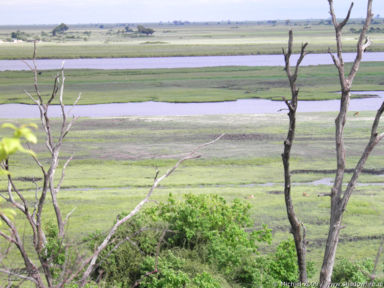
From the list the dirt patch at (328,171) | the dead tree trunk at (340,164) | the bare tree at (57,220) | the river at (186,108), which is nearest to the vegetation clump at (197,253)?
the dead tree trunk at (340,164)

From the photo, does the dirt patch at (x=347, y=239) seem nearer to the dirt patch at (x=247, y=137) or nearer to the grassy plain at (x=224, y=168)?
the grassy plain at (x=224, y=168)

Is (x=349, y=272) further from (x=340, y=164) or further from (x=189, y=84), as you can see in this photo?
(x=189, y=84)

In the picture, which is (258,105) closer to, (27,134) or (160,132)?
(160,132)

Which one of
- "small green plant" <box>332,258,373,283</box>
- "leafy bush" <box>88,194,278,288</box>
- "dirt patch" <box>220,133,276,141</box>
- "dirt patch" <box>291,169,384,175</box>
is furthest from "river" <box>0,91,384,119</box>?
"small green plant" <box>332,258,373,283</box>

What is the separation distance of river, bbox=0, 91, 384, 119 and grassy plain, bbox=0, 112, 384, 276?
118 inches

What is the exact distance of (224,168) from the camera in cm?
2166

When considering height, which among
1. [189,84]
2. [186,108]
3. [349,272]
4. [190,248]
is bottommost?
[189,84]

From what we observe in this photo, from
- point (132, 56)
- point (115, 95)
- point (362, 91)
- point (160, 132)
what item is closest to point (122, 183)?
point (160, 132)

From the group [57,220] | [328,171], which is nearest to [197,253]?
[57,220]

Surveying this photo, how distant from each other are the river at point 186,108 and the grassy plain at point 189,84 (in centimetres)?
109

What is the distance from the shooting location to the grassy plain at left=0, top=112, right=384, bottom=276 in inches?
611

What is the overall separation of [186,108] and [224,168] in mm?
16313

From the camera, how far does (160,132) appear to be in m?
28.6

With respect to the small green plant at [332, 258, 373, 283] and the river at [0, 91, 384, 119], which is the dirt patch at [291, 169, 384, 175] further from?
the river at [0, 91, 384, 119]
